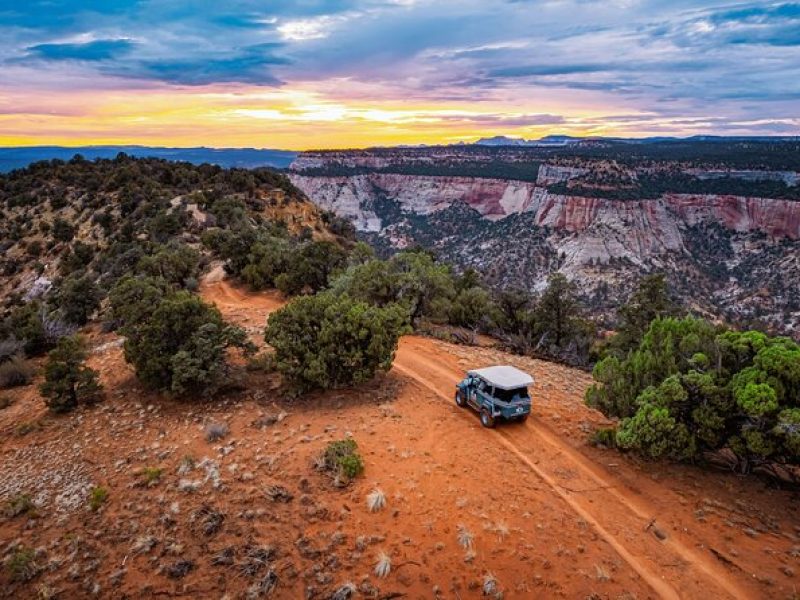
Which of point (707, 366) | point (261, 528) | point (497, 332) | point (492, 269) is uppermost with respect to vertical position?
point (707, 366)

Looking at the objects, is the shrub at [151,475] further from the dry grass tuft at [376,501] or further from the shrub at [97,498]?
the dry grass tuft at [376,501]

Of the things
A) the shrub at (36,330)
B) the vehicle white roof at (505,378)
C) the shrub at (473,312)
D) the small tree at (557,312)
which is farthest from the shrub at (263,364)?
the small tree at (557,312)

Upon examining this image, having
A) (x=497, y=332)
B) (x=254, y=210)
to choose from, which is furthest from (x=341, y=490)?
(x=254, y=210)

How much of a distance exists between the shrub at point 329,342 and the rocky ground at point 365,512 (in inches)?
34.8

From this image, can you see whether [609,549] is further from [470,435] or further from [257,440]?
[257,440]

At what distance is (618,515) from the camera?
9.41 m

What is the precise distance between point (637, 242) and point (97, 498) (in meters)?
79.7

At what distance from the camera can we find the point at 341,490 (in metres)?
9.79

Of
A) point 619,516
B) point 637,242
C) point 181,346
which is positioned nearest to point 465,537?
point 619,516

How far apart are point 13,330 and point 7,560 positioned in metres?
15.5

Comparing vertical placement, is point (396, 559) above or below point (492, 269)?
above

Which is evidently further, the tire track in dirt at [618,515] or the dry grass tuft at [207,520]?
the dry grass tuft at [207,520]

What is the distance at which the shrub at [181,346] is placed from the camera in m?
13.5

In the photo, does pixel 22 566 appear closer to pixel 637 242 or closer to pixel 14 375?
pixel 14 375
